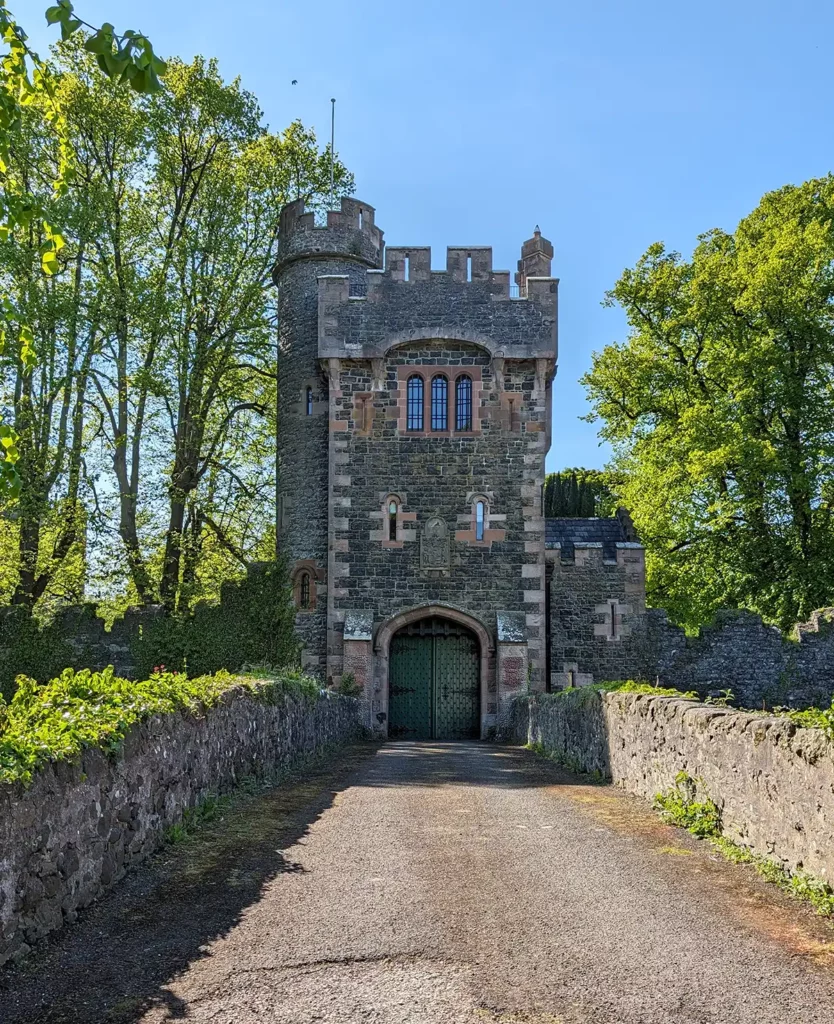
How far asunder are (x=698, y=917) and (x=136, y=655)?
20080 millimetres

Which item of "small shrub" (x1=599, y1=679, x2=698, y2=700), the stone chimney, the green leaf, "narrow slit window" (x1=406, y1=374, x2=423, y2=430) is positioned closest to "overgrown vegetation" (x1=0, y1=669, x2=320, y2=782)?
the green leaf

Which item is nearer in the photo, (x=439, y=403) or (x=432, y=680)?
(x=432, y=680)

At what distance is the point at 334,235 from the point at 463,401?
18.1ft

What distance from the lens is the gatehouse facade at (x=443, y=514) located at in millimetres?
22141

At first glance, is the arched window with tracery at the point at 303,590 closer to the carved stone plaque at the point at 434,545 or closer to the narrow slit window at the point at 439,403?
the carved stone plaque at the point at 434,545

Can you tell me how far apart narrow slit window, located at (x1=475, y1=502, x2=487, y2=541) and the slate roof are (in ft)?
7.38

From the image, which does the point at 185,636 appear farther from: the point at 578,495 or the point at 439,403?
the point at 578,495

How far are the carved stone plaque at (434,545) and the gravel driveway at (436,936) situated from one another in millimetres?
13990

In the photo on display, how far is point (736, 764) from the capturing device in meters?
7.05

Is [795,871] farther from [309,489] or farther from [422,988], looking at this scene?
[309,489]

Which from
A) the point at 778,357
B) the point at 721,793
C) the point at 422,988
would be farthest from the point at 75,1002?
the point at 778,357

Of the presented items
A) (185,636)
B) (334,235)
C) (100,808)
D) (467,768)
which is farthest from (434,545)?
(100,808)

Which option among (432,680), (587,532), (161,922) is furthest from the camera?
(587,532)

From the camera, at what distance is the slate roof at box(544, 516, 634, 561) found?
79.9ft
